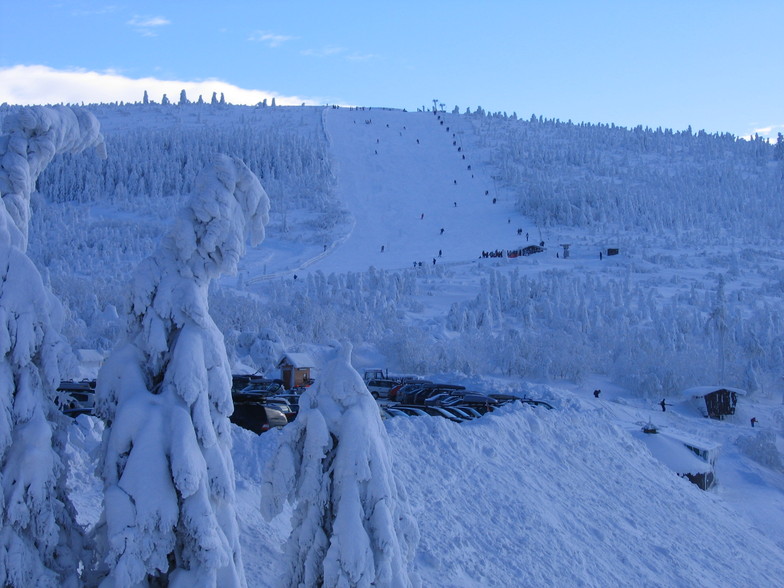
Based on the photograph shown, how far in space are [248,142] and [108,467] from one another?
76.5 meters

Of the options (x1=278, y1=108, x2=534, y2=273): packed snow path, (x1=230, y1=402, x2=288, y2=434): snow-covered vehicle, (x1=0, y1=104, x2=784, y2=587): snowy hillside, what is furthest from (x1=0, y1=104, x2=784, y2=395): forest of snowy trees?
(x1=230, y1=402, x2=288, y2=434): snow-covered vehicle

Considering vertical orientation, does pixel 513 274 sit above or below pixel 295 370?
above

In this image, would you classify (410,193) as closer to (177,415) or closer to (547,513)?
(547,513)

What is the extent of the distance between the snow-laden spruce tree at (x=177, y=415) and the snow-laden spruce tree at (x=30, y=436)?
0.40 metres

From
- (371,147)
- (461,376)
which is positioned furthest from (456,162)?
(461,376)

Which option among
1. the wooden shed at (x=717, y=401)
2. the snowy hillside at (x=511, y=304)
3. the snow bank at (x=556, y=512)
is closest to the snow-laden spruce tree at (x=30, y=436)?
the snowy hillside at (x=511, y=304)

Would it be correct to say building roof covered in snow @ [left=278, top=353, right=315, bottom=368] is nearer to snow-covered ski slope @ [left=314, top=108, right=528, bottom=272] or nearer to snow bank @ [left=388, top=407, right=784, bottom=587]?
snow bank @ [left=388, top=407, right=784, bottom=587]

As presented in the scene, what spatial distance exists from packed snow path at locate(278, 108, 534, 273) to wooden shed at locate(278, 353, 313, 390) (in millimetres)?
21727

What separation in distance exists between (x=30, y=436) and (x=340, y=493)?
2427 millimetres

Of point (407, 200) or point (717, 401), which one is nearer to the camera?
point (717, 401)

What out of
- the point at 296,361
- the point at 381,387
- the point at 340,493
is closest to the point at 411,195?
the point at 296,361

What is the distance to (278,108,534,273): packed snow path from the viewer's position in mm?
54125

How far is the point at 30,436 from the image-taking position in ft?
19.6

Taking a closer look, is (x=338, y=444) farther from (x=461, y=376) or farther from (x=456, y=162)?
(x=456, y=162)
